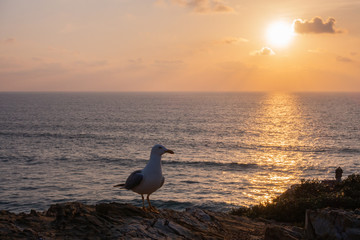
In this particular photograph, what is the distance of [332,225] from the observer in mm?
8117

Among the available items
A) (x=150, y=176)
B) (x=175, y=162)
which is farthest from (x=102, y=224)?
(x=175, y=162)

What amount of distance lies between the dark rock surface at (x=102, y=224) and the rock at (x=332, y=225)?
2362 millimetres

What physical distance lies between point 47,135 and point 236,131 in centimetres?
4551

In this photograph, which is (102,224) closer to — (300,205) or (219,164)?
(300,205)

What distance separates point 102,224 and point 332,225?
18.0 feet

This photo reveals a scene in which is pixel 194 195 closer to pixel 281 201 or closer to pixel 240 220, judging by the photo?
pixel 281 201

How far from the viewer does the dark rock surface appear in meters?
7.45

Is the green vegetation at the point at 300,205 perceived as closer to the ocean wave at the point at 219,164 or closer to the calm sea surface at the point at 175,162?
the calm sea surface at the point at 175,162

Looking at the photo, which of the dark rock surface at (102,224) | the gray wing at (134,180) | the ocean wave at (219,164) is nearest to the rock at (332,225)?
the dark rock surface at (102,224)

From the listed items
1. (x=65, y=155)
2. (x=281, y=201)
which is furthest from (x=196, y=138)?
(x=281, y=201)

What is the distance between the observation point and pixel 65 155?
55125 mm

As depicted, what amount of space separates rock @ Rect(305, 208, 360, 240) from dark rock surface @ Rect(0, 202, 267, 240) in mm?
2362

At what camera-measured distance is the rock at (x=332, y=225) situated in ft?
26.1

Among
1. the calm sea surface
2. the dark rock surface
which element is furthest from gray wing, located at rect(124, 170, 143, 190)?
the calm sea surface
